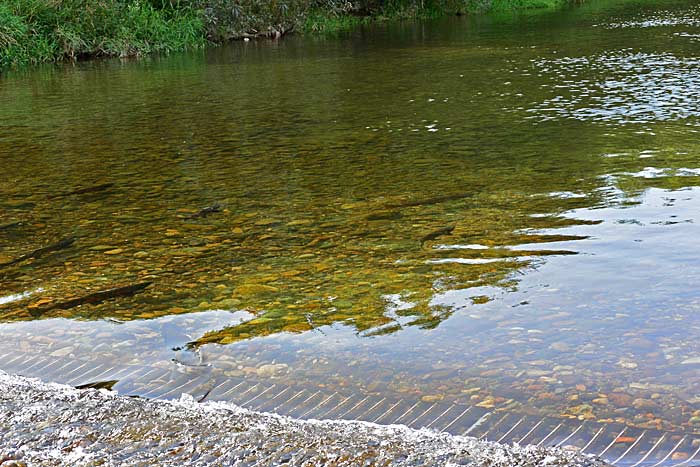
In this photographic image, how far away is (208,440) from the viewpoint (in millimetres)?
3424

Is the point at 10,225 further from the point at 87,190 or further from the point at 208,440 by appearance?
the point at 208,440

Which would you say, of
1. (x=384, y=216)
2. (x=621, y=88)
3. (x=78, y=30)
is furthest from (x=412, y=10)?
(x=384, y=216)

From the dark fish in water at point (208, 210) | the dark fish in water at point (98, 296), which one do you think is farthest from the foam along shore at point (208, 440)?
the dark fish in water at point (208, 210)

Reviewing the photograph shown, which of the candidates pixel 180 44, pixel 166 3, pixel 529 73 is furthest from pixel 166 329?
pixel 166 3

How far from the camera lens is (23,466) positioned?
3.30 m

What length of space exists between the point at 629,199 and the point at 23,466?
15.9 ft

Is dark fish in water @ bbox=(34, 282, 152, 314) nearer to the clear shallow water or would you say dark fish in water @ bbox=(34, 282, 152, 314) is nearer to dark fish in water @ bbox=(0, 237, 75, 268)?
the clear shallow water

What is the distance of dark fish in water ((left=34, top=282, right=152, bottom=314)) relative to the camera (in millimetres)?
5039

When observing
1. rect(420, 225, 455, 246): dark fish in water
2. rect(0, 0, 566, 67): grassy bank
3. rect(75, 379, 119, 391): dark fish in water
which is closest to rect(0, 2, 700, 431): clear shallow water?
rect(420, 225, 455, 246): dark fish in water

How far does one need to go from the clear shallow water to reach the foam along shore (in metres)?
0.40

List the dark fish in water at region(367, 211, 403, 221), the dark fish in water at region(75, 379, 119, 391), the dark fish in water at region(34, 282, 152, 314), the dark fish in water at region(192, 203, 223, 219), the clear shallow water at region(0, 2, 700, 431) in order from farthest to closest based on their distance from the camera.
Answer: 1. the dark fish in water at region(192, 203, 223, 219)
2. the dark fish in water at region(367, 211, 403, 221)
3. the dark fish in water at region(34, 282, 152, 314)
4. the clear shallow water at region(0, 2, 700, 431)
5. the dark fish in water at region(75, 379, 119, 391)

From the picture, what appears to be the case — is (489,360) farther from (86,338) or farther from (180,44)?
(180,44)

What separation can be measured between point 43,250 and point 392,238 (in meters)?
2.44

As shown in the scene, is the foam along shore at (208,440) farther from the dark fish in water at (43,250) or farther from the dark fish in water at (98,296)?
the dark fish in water at (43,250)
